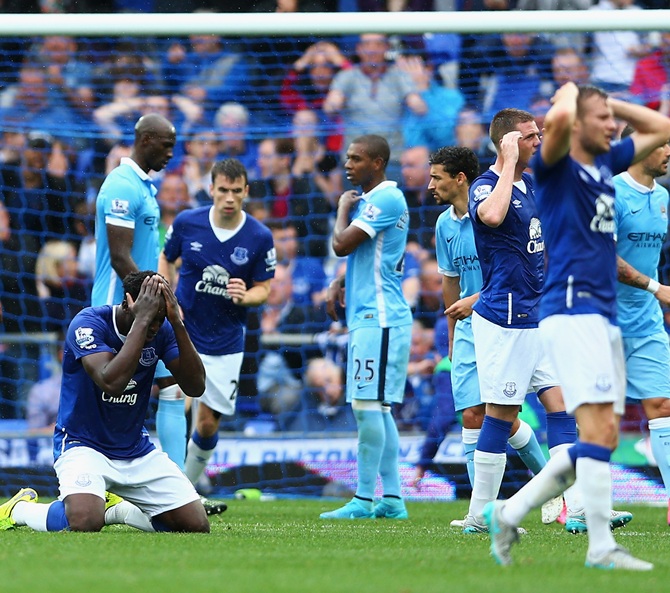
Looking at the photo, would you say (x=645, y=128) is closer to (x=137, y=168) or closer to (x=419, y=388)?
(x=137, y=168)

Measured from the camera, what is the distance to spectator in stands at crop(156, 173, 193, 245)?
1228 centimetres

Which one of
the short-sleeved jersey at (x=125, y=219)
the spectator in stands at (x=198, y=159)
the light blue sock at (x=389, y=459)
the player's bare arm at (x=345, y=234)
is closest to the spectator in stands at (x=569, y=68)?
the spectator in stands at (x=198, y=159)

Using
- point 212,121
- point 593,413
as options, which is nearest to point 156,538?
point 593,413

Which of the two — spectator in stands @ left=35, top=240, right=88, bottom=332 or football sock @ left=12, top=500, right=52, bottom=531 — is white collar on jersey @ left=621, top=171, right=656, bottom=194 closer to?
football sock @ left=12, top=500, right=52, bottom=531

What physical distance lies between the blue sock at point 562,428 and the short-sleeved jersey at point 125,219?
3.07 meters

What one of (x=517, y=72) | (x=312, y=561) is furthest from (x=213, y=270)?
(x=517, y=72)

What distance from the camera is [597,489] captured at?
4.65 m

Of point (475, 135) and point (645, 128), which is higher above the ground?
point (475, 135)

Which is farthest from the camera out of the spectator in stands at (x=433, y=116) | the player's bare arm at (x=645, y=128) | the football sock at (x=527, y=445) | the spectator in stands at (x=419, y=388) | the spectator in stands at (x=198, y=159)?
the spectator in stands at (x=198, y=159)

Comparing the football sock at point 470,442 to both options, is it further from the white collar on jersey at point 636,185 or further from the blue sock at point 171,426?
the blue sock at point 171,426

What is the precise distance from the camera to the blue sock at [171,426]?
811cm

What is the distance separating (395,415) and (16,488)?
3.52 m

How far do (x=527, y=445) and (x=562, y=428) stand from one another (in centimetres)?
72

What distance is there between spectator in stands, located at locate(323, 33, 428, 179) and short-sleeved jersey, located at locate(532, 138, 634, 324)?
286 inches
